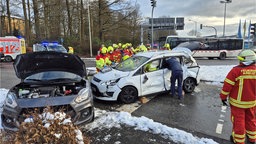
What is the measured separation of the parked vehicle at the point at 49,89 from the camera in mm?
4273

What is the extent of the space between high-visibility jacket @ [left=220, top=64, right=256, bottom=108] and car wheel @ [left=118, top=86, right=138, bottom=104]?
3207 mm

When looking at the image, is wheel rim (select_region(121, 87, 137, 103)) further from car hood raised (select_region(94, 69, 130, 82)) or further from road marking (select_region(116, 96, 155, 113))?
car hood raised (select_region(94, 69, 130, 82))

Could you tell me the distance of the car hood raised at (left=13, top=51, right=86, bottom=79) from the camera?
5500mm

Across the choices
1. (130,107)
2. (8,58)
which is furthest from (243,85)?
(8,58)

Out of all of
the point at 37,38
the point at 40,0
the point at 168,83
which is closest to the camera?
the point at 168,83

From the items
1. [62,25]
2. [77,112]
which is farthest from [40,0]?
[77,112]

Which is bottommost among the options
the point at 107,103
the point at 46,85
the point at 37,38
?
the point at 107,103

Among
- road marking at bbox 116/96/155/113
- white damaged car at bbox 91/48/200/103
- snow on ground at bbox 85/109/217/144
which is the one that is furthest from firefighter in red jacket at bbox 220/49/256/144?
white damaged car at bbox 91/48/200/103

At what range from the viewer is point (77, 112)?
4461 millimetres

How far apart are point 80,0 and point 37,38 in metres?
7.80

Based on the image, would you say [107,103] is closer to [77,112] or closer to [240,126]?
[77,112]

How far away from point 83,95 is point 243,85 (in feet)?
10.2

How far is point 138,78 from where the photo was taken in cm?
698

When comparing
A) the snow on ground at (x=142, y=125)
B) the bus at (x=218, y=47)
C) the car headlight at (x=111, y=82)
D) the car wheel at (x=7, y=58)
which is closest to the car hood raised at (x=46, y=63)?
the car headlight at (x=111, y=82)
